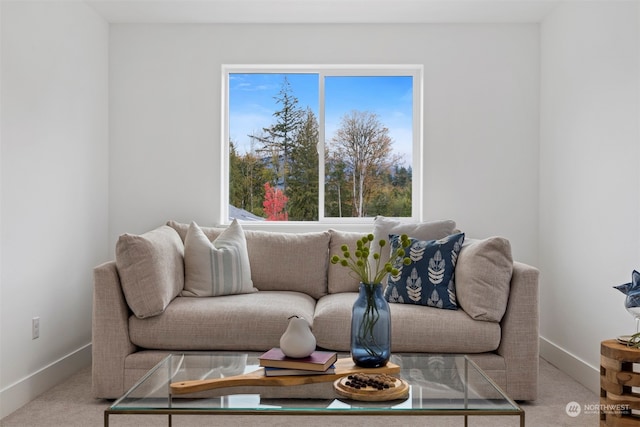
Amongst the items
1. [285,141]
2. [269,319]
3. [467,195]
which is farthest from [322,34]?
[269,319]

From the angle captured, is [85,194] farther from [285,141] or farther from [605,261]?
[605,261]

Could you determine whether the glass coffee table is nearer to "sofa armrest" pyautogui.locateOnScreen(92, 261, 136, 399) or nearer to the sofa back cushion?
"sofa armrest" pyautogui.locateOnScreen(92, 261, 136, 399)

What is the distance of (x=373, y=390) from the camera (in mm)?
1914

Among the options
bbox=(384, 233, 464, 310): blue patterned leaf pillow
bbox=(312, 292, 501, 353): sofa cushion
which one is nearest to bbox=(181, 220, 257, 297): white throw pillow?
bbox=(312, 292, 501, 353): sofa cushion

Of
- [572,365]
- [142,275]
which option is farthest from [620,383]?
[142,275]

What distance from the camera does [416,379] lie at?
2.14m

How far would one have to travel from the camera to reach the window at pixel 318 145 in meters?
4.57

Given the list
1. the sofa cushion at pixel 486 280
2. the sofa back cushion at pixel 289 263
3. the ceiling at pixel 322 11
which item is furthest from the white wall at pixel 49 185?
the sofa cushion at pixel 486 280

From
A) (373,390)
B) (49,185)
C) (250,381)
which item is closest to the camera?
(373,390)

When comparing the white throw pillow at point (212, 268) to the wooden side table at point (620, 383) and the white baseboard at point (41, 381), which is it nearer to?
the white baseboard at point (41, 381)

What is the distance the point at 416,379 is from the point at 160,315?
155cm

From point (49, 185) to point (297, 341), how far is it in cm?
210

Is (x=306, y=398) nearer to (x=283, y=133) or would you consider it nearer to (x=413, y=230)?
(x=413, y=230)

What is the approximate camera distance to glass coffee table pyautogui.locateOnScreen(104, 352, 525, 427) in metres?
1.81
